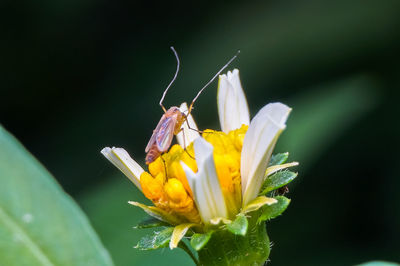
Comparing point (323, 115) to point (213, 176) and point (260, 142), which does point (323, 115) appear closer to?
point (260, 142)

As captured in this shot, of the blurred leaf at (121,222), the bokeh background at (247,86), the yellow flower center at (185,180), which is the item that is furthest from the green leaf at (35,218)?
the bokeh background at (247,86)

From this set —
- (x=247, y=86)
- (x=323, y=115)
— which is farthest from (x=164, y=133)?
(x=247, y=86)

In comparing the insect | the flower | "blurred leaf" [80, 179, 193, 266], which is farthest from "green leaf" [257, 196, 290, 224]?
"blurred leaf" [80, 179, 193, 266]

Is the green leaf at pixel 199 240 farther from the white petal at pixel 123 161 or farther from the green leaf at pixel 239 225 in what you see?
the white petal at pixel 123 161

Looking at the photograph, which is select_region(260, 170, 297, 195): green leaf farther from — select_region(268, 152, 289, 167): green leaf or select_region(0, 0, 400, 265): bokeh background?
select_region(0, 0, 400, 265): bokeh background

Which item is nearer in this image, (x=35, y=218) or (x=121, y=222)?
(x=35, y=218)

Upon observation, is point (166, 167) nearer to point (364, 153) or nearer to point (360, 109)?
point (360, 109)
